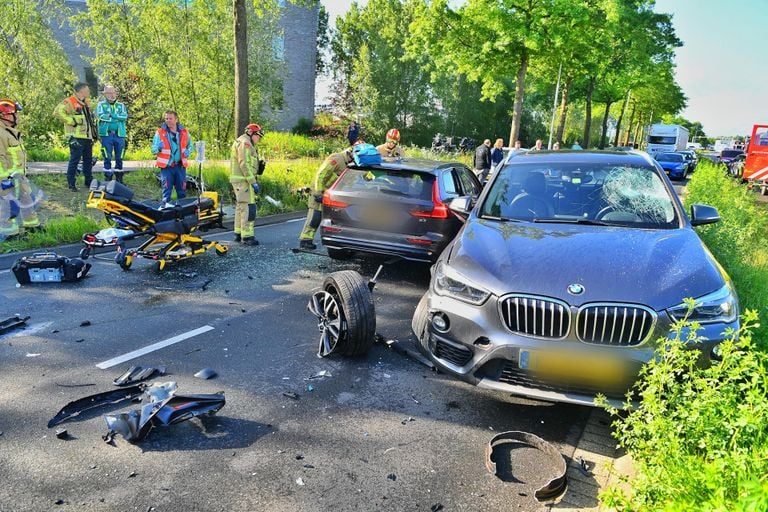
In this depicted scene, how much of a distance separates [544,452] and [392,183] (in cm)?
418

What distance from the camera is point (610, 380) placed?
127 inches

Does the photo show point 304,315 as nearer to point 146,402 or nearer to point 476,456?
point 146,402

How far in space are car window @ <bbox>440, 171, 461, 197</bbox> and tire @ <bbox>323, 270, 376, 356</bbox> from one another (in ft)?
8.78

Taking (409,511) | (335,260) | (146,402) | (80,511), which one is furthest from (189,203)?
(409,511)

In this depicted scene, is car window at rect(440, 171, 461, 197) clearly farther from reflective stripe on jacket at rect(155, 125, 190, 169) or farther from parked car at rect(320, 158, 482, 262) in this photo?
reflective stripe on jacket at rect(155, 125, 190, 169)

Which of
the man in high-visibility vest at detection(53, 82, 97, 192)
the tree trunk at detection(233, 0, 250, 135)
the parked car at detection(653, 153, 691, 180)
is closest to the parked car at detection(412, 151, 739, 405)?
the man in high-visibility vest at detection(53, 82, 97, 192)

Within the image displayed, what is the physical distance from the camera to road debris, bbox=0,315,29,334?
5002 mm

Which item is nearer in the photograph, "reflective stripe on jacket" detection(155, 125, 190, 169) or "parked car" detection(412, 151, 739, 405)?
"parked car" detection(412, 151, 739, 405)

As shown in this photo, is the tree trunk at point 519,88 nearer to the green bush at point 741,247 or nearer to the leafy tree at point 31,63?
the green bush at point 741,247

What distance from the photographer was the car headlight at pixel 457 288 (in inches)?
142

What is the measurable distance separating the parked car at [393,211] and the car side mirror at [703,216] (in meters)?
2.68

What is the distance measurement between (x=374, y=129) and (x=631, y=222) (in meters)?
32.7

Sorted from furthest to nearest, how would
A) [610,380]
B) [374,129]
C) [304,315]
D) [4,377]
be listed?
[374,129] → [304,315] → [4,377] → [610,380]

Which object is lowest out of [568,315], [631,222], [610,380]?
[610,380]
